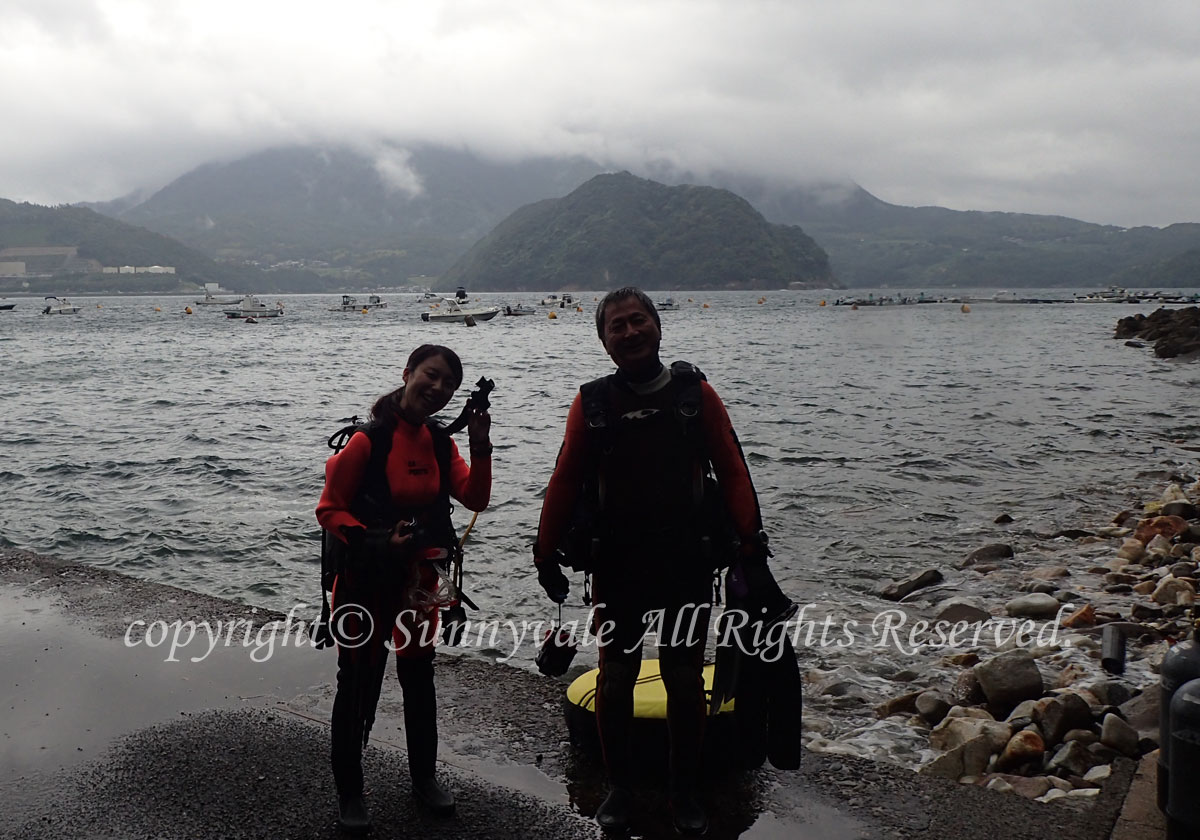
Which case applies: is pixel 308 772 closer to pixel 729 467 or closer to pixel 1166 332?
pixel 729 467

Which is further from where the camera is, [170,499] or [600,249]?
[600,249]

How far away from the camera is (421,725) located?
3.54 m

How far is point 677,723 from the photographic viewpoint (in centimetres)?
338

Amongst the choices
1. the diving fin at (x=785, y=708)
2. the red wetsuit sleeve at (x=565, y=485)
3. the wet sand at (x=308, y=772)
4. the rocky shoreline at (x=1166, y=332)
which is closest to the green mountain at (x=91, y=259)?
the rocky shoreline at (x=1166, y=332)

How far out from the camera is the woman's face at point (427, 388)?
342cm

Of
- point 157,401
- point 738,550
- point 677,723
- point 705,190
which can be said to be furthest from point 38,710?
point 705,190

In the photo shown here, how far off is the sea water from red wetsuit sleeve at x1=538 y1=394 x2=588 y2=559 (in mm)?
3000

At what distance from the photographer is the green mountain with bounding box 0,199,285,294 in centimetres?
17025

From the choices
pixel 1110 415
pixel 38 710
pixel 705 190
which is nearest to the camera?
pixel 38 710

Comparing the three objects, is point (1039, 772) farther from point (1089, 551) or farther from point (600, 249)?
point (600, 249)

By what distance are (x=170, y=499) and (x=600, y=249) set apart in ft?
563

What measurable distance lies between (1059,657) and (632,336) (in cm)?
471

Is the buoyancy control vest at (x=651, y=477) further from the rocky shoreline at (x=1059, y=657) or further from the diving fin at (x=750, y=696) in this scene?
the rocky shoreline at (x=1059, y=657)

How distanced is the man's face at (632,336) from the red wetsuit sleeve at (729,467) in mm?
227
